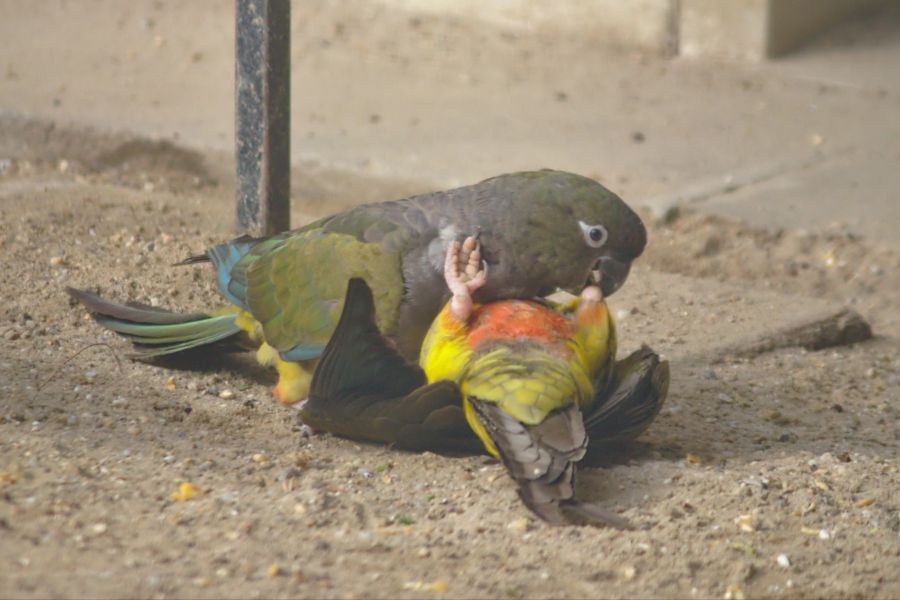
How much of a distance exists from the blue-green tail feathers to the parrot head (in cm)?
91

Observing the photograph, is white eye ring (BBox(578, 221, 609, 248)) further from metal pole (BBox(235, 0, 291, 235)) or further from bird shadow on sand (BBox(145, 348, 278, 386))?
metal pole (BBox(235, 0, 291, 235))

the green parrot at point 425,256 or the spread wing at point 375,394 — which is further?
the green parrot at point 425,256

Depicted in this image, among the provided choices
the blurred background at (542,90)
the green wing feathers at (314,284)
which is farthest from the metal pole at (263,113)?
the blurred background at (542,90)

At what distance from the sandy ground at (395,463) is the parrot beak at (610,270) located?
42 centimetres

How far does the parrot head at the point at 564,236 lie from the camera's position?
10.3 feet

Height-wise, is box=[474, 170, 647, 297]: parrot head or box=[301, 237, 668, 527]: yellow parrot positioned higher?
box=[474, 170, 647, 297]: parrot head

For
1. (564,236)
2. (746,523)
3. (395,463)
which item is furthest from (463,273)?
(746,523)

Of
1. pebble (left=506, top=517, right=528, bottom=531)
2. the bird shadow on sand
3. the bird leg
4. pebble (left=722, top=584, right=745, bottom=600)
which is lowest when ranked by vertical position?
the bird shadow on sand

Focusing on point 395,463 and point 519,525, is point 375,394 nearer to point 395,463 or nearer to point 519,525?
point 395,463

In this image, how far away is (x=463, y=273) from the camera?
3146mm

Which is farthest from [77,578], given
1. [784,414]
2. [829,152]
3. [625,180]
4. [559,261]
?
[829,152]

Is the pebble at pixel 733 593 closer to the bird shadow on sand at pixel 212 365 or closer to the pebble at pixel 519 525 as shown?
the pebble at pixel 519 525

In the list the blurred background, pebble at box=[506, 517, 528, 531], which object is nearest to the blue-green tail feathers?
pebble at box=[506, 517, 528, 531]

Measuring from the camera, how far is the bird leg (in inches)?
122
